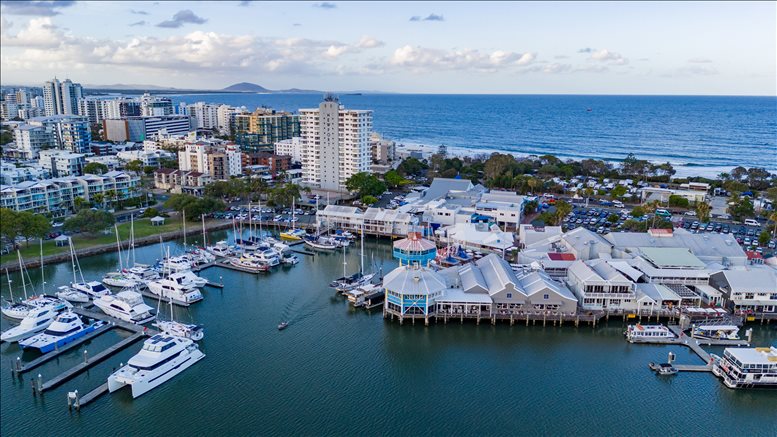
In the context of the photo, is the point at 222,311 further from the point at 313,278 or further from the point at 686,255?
the point at 686,255

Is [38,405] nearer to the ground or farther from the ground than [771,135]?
nearer to the ground

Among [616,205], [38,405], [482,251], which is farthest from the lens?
[616,205]

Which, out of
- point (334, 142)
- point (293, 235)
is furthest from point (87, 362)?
point (334, 142)

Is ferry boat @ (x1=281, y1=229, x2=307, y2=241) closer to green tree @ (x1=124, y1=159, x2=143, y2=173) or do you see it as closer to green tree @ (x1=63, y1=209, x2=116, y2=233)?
green tree @ (x1=63, y1=209, x2=116, y2=233)

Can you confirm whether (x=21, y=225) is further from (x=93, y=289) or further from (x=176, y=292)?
(x=176, y=292)

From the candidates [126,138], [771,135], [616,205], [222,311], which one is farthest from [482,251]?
Result: [771,135]

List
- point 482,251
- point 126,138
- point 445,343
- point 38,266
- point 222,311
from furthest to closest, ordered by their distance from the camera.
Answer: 1. point 126,138
2. point 482,251
3. point 38,266
4. point 222,311
5. point 445,343

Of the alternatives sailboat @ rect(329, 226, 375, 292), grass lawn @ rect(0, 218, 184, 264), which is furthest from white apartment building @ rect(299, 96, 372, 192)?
sailboat @ rect(329, 226, 375, 292)
